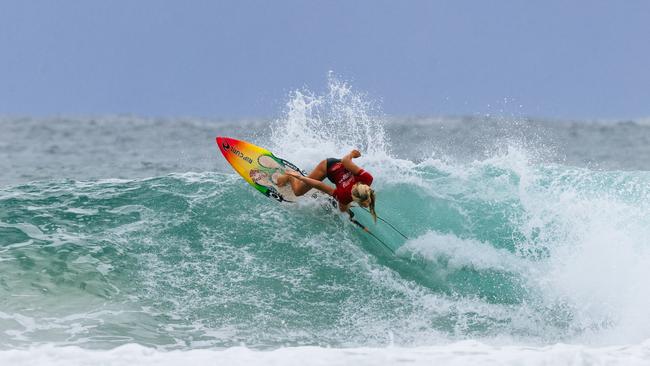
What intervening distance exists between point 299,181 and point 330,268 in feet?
3.68

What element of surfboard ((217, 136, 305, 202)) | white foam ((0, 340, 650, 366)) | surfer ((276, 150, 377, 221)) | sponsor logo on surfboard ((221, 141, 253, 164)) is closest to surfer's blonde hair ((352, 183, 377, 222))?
surfer ((276, 150, 377, 221))

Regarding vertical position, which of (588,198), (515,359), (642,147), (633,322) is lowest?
(515,359)

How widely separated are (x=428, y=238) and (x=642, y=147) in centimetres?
2237

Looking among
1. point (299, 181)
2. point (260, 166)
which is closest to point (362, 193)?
point (299, 181)

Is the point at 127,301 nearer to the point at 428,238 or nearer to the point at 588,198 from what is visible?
the point at 428,238

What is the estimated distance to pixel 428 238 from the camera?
9297 mm

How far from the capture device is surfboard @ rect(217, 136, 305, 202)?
9.55 m

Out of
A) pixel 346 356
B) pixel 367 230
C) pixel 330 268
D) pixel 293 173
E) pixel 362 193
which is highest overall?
pixel 293 173

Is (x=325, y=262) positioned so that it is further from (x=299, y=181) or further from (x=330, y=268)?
(x=299, y=181)

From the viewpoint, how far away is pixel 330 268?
28.4ft

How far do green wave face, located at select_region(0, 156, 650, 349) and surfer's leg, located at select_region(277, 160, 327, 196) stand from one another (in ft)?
0.95

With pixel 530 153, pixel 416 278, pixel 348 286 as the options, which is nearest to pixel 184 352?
pixel 348 286

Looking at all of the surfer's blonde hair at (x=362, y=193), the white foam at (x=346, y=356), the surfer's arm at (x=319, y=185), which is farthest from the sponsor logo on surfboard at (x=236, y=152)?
the white foam at (x=346, y=356)

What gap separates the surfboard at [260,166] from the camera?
9.55m
